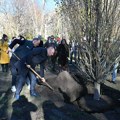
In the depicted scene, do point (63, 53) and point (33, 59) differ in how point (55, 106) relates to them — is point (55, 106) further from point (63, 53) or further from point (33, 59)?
point (63, 53)

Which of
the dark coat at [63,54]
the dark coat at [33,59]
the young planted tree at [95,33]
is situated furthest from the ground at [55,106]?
the dark coat at [63,54]

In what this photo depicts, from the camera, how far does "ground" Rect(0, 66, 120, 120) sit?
8406 millimetres

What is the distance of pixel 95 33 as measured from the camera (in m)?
10.2

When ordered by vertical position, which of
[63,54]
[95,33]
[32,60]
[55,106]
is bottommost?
[55,106]

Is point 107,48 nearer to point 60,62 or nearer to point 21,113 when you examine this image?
point 21,113

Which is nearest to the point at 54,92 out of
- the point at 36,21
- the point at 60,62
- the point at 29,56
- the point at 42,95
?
the point at 42,95

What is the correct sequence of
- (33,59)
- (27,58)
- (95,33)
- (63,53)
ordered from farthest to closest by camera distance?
(63,53)
(95,33)
(27,58)
(33,59)

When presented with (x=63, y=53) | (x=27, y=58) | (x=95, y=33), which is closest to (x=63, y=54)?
(x=63, y=53)

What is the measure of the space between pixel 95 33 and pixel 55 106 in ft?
8.43

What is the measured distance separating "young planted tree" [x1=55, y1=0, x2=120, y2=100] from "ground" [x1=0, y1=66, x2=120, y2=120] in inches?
22.5

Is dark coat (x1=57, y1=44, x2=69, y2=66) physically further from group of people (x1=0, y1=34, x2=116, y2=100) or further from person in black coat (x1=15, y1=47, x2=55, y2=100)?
person in black coat (x1=15, y1=47, x2=55, y2=100)

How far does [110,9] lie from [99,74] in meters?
2.08

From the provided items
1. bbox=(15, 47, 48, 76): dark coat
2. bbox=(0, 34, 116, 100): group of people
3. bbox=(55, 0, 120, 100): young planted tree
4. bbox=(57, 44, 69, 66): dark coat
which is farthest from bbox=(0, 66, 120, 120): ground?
bbox=(57, 44, 69, 66): dark coat

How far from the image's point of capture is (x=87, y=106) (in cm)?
1021
